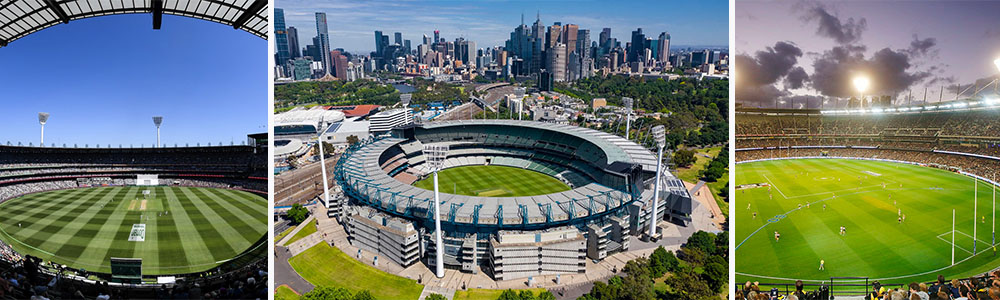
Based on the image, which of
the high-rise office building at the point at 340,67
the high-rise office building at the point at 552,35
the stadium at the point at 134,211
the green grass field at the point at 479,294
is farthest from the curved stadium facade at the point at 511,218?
the high-rise office building at the point at 552,35

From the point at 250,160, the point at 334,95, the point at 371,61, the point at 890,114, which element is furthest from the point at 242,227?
the point at 371,61

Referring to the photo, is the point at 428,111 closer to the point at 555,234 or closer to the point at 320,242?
the point at 320,242

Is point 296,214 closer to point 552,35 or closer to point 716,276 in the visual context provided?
point 716,276

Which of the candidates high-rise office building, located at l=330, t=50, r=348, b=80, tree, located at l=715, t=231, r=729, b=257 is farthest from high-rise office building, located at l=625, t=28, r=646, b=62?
tree, located at l=715, t=231, r=729, b=257

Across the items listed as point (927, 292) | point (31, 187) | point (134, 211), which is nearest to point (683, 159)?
point (927, 292)

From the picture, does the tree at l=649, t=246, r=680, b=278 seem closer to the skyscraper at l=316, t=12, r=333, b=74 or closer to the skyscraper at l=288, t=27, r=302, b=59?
the skyscraper at l=316, t=12, r=333, b=74
